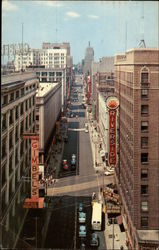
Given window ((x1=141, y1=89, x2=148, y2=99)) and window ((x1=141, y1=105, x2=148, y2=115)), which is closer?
window ((x1=141, y1=89, x2=148, y2=99))

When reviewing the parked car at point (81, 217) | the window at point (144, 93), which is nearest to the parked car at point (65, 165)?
the parked car at point (81, 217)

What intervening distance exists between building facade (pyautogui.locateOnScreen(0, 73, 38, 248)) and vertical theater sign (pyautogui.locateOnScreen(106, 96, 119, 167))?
5716mm

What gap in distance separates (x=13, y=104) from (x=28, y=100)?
21.2 ft

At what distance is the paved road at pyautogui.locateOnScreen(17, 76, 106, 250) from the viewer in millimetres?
22109

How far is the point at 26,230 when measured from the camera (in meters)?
23.1

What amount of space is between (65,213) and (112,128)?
25.0 feet

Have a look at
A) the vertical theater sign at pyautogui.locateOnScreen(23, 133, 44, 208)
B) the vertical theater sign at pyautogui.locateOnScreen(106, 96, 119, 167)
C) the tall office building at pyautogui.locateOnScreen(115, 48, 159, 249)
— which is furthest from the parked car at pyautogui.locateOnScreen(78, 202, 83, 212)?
the tall office building at pyautogui.locateOnScreen(115, 48, 159, 249)

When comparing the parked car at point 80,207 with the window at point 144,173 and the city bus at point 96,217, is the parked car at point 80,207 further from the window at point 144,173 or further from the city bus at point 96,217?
the window at point 144,173

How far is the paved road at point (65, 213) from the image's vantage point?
2211cm

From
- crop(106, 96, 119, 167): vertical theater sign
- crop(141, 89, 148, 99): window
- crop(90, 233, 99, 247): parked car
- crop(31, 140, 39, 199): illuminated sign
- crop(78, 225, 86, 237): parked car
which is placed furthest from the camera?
crop(106, 96, 119, 167): vertical theater sign

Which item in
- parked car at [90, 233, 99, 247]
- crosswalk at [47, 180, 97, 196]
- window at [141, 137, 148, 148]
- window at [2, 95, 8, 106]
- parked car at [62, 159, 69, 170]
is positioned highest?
window at [2, 95, 8, 106]

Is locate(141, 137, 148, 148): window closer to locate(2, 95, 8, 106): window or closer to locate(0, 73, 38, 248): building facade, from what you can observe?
locate(0, 73, 38, 248): building facade

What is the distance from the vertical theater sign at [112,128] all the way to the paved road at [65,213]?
16.4 ft

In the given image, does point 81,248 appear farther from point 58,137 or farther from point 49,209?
point 58,137
